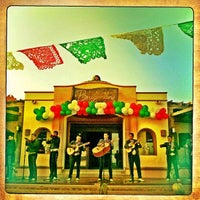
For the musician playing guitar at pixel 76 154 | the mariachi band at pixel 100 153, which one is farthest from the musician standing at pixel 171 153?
the musician playing guitar at pixel 76 154

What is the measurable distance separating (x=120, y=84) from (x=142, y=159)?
0.75ft

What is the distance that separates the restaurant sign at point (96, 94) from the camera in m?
1.53

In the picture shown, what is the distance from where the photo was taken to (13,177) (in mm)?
1522

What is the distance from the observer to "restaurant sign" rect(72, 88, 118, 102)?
1.53m

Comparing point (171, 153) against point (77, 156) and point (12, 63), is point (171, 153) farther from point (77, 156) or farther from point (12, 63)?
point (12, 63)

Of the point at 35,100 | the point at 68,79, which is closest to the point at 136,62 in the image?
the point at 68,79

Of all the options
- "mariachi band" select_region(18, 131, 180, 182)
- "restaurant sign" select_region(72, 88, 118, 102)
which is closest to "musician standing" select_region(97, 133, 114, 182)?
"mariachi band" select_region(18, 131, 180, 182)

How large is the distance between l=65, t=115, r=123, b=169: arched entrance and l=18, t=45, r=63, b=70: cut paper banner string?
0.18 m

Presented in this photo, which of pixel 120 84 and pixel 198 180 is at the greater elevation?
pixel 120 84

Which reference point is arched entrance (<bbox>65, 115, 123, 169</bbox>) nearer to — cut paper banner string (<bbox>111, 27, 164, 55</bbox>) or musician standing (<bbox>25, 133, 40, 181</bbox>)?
musician standing (<bbox>25, 133, 40, 181</bbox>)

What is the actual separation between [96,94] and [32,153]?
0.26 m

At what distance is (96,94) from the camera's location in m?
1.54

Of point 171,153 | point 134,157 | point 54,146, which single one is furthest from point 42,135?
point 171,153

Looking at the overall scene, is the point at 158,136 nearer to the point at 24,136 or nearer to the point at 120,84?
the point at 120,84
